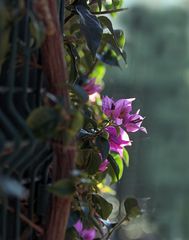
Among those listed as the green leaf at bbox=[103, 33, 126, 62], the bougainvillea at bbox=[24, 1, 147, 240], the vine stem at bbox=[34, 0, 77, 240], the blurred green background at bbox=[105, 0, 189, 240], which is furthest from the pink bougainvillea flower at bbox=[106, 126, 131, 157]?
the blurred green background at bbox=[105, 0, 189, 240]

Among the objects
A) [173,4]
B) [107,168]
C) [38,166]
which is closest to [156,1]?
[173,4]

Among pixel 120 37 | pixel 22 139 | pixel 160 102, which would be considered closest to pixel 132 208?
Result: pixel 22 139

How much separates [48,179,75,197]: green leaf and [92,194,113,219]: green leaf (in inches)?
10.5

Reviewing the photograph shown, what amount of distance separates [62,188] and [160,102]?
333 centimetres

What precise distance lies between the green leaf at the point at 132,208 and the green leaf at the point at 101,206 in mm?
131

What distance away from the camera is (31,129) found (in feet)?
1.73

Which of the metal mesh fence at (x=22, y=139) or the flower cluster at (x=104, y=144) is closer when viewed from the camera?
the metal mesh fence at (x=22, y=139)

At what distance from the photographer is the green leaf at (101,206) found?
0.84 metres

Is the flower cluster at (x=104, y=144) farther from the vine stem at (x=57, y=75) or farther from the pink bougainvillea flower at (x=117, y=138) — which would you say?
the vine stem at (x=57, y=75)

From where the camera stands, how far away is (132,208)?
699 mm

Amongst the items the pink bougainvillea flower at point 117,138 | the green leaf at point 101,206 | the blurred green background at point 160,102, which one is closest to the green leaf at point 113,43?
the pink bougainvillea flower at point 117,138

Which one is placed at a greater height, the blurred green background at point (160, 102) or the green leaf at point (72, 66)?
the green leaf at point (72, 66)

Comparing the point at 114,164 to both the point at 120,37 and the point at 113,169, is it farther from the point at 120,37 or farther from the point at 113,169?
the point at 120,37

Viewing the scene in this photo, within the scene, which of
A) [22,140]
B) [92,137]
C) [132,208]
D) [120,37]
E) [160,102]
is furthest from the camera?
[160,102]
